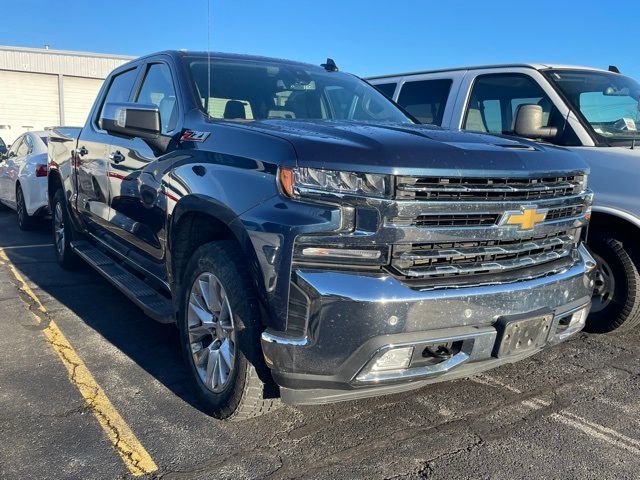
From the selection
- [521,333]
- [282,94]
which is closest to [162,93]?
[282,94]

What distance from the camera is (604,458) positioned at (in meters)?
2.86

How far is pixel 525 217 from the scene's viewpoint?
9.35 feet

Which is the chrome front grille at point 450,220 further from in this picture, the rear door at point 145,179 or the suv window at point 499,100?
the suv window at point 499,100

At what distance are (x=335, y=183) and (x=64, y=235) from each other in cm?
453

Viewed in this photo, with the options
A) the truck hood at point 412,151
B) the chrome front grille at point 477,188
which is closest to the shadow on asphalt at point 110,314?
the truck hood at point 412,151

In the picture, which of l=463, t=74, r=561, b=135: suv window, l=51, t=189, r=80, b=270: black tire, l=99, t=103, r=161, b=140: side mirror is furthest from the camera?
l=51, t=189, r=80, b=270: black tire

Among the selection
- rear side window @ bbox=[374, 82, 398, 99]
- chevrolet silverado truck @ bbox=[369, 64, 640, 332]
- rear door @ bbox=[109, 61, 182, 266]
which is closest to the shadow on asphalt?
rear door @ bbox=[109, 61, 182, 266]

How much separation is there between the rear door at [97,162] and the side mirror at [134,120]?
794 mm

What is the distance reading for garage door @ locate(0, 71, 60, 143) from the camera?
24.4 meters

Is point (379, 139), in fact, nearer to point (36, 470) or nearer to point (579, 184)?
point (579, 184)

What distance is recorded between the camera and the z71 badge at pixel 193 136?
3254 mm

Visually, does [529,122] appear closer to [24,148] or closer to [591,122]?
[591,122]

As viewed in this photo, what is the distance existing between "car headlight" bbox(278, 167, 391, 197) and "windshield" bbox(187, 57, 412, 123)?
118cm

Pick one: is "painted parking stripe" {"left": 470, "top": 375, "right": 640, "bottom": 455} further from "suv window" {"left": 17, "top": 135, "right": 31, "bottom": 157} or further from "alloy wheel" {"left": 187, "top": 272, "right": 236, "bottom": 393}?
"suv window" {"left": 17, "top": 135, "right": 31, "bottom": 157}
